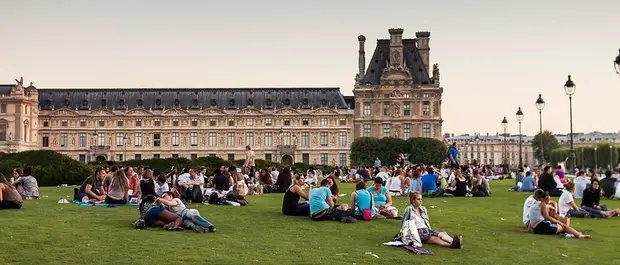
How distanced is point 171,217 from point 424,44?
77.5 meters

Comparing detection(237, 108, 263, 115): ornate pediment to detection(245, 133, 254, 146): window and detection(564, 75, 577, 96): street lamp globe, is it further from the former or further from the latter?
detection(564, 75, 577, 96): street lamp globe

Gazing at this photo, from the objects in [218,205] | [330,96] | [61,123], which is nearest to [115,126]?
[61,123]

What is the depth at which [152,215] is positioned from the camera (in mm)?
14781

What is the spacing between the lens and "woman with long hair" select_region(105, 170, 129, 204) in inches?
792

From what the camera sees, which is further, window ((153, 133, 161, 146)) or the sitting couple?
window ((153, 133, 161, 146))

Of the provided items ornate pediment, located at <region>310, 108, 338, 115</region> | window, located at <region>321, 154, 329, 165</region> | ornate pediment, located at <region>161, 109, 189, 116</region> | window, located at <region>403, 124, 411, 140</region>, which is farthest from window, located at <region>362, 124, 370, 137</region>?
ornate pediment, located at <region>161, 109, 189, 116</region>

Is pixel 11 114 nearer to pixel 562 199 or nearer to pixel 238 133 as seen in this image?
pixel 238 133

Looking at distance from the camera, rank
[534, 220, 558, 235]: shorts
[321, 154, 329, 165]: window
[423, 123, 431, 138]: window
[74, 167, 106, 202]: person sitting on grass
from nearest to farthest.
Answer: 1. [534, 220, 558, 235]: shorts
2. [74, 167, 106, 202]: person sitting on grass
3. [423, 123, 431, 138]: window
4. [321, 154, 329, 165]: window

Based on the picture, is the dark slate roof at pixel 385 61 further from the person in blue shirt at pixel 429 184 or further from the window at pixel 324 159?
the person in blue shirt at pixel 429 184

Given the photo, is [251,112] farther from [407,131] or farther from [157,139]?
[407,131]

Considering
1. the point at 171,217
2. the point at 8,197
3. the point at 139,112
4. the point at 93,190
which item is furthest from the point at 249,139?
the point at 171,217

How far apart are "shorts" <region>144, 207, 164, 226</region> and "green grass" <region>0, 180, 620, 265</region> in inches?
13.1

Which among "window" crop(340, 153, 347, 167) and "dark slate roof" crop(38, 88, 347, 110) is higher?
"dark slate roof" crop(38, 88, 347, 110)

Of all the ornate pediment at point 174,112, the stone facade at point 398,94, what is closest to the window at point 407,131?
the stone facade at point 398,94
